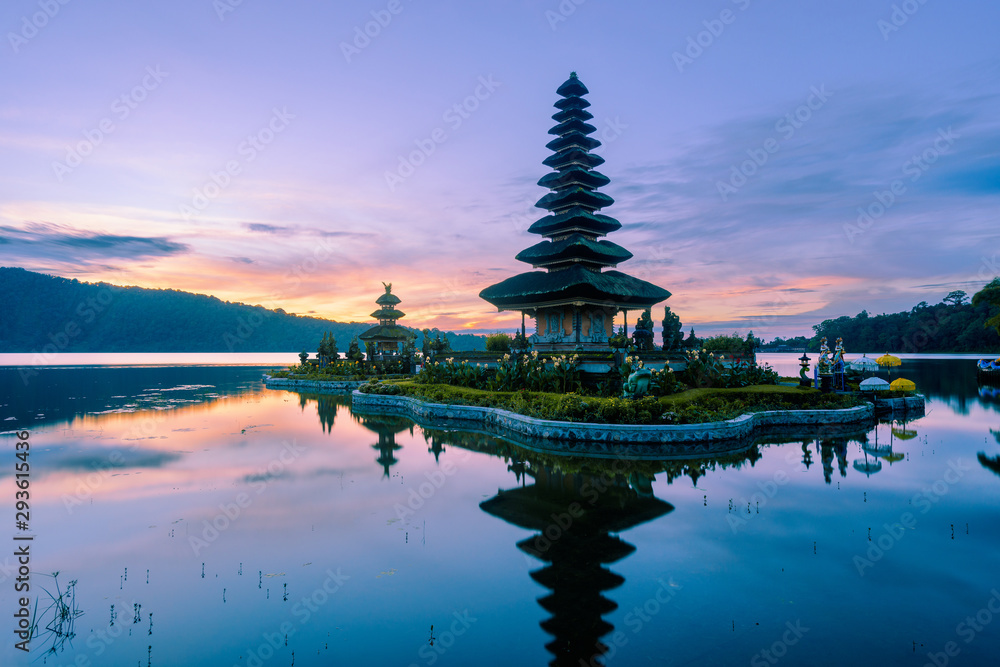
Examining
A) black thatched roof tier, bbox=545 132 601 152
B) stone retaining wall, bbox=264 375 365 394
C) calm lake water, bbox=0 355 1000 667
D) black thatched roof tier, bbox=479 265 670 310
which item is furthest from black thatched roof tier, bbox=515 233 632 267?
stone retaining wall, bbox=264 375 365 394

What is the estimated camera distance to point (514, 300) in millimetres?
30750

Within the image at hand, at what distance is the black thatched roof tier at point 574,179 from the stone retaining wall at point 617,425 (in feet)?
59.0

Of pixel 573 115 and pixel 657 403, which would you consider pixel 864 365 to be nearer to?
pixel 657 403

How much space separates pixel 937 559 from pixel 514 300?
2466 cm

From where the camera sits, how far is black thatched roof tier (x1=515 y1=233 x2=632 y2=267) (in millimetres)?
30141

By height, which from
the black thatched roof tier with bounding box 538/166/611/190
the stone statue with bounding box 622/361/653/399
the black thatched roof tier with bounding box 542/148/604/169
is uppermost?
the black thatched roof tier with bounding box 542/148/604/169

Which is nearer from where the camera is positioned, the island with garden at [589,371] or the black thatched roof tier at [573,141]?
the island with garden at [589,371]

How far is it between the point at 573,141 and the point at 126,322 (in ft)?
528

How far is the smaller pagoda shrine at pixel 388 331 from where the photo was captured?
1941 inches

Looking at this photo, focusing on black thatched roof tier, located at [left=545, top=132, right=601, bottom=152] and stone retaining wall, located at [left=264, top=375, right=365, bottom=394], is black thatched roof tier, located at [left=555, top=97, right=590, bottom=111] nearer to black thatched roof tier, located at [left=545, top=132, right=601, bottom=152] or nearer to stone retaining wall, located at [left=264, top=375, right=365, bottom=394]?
black thatched roof tier, located at [left=545, top=132, right=601, bottom=152]

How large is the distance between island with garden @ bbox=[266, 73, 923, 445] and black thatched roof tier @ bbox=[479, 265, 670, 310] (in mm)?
104

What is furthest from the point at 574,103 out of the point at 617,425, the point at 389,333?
the point at 389,333

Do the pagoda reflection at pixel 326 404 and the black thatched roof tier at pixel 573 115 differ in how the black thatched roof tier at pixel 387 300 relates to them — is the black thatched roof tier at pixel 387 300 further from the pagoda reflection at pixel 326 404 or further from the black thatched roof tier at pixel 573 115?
the black thatched roof tier at pixel 573 115

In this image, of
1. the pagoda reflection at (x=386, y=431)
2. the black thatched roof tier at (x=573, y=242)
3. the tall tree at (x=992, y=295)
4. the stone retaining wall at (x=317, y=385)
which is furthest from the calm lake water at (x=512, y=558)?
the tall tree at (x=992, y=295)
